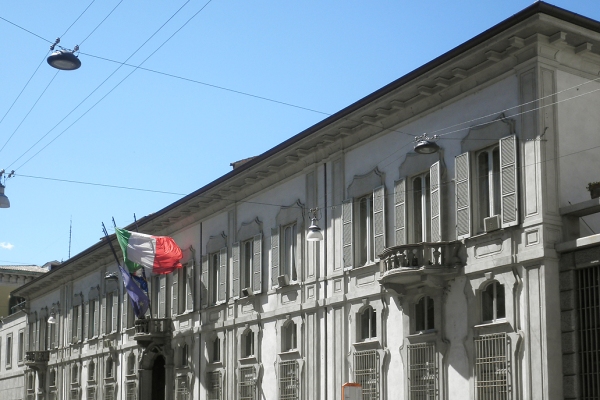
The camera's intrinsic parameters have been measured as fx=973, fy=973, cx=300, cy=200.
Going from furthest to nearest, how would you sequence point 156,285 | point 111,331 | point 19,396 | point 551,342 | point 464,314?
point 19,396 < point 111,331 < point 156,285 < point 464,314 < point 551,342

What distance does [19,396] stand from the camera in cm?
5772

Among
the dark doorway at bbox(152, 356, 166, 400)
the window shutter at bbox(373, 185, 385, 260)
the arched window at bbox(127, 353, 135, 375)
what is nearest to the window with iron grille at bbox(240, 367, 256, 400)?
the window shutter at bbox(373, 185, 385, 260)

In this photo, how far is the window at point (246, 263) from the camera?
3278 centimetres

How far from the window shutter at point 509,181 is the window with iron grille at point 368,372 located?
5931 millimetres

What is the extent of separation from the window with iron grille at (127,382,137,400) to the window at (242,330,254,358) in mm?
9381

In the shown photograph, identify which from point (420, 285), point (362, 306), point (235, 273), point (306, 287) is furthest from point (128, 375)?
point (420, 285)

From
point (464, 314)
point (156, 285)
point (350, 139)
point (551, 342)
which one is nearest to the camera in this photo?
point (551, 342)

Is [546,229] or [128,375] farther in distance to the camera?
[128,375]

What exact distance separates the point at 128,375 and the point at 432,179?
70.6ft

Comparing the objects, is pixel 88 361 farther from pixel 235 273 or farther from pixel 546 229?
pixel 546 229

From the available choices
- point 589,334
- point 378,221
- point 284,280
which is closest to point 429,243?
point 378,221

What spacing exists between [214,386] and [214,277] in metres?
3.91

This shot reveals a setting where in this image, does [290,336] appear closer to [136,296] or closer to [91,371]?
[136,296]

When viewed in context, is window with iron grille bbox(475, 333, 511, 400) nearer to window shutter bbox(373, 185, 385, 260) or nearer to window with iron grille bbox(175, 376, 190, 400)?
window shutter bbox(373, 185, 385, 260)
